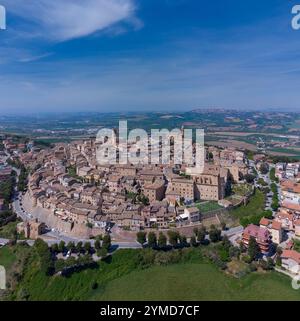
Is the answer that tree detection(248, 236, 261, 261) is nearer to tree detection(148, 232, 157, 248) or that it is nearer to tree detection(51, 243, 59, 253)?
tree detection(148, 232, 157, 248)

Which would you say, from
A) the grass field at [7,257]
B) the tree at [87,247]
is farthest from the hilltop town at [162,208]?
the grass field at [7,257]

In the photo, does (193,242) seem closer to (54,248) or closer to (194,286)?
(194,286)

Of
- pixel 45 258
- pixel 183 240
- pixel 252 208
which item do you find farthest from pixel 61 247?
pixel 252 208

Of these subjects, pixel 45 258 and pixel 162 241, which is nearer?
pixel 45 258

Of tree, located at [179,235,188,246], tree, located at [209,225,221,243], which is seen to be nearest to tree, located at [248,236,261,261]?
tree, located at [209,225,221,243]

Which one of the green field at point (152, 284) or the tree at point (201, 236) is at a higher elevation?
the tree at point (201, 236)

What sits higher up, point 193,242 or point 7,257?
point 193,242

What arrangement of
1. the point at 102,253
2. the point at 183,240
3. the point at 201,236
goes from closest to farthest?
the point at 102,253 → the point at 183,240 → the point at 201,236

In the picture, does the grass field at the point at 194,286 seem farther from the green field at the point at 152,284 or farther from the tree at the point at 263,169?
the tree at the point at 263,169

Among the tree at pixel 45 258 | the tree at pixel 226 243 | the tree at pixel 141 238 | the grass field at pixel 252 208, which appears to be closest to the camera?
the tree at pixel 45 258
